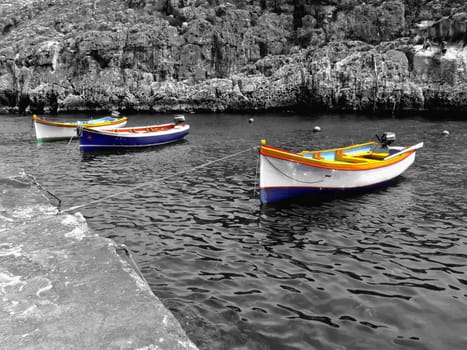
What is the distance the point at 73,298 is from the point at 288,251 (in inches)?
242

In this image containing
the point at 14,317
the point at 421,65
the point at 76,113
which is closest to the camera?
the point at 14,317

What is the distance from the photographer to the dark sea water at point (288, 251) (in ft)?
24.6

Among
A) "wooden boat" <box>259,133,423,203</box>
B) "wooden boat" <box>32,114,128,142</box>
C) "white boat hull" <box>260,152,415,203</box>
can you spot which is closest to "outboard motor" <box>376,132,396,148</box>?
"wooden boat" <box>259,133,423,203</box>

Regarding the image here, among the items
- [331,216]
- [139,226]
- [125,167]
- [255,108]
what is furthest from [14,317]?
Answer: [255,108]

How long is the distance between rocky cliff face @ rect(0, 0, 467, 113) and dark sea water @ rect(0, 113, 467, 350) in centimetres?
2792

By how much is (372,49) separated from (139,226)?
1930 inches

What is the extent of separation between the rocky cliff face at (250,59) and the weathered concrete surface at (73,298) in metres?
46.6

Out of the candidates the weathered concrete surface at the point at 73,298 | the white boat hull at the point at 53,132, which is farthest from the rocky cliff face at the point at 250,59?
the weathered concrete surface at the point at 73,298

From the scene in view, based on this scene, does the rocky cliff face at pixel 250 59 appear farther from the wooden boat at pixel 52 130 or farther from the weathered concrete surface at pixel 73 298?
the weathered concrete surface at pixel 73 298

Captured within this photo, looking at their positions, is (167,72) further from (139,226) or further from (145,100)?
(139,226)

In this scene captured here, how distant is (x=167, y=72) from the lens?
61.1 metres

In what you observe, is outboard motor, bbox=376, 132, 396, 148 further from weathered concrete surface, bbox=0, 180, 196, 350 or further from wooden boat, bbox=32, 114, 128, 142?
wooden boat, bbox=32, 114, 128, 142

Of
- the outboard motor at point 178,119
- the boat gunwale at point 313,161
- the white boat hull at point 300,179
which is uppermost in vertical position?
the outboard motor at point 178,119

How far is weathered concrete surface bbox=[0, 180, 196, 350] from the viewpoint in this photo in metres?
5.70
